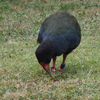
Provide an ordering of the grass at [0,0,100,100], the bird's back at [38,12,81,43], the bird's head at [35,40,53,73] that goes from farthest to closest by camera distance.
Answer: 1. the bird's back at [38,12,81,43]
2. the bird's head at [35,40,53,73]
3. the grass at [0,0,100,100]

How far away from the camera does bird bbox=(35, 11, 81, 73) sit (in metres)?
4.85

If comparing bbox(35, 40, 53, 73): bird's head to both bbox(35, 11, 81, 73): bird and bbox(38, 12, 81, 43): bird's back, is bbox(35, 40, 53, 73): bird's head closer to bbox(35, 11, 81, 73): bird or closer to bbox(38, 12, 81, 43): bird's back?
bbox(35, 11, 81, 73): bird

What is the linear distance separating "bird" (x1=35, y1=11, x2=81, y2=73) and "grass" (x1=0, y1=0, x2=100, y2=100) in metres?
0.56

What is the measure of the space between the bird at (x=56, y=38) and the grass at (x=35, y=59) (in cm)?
56

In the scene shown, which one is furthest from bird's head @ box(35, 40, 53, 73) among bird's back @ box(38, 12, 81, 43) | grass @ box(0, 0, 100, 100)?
grass @ box(0, 0, 100, 100)

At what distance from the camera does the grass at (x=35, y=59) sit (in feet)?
14.7

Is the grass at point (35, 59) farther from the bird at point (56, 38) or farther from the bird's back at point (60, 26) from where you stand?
the bird's back at point (60, 26)

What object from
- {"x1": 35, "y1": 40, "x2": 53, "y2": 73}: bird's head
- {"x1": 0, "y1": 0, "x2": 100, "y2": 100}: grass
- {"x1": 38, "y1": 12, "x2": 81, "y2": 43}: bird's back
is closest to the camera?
{"x1": 0, "y1": 0, "x2": 100, "y2": 100}: grass

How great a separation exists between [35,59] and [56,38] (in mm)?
2040

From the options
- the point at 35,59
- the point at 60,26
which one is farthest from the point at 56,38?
the point at 35,59

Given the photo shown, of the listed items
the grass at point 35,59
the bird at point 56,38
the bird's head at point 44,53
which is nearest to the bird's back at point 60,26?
the bird at point 56,38

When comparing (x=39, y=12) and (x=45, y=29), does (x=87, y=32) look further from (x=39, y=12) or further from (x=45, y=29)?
(x=45, y=29)

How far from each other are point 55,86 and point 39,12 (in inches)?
296

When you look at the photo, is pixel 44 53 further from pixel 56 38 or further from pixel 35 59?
pixel 35 59
